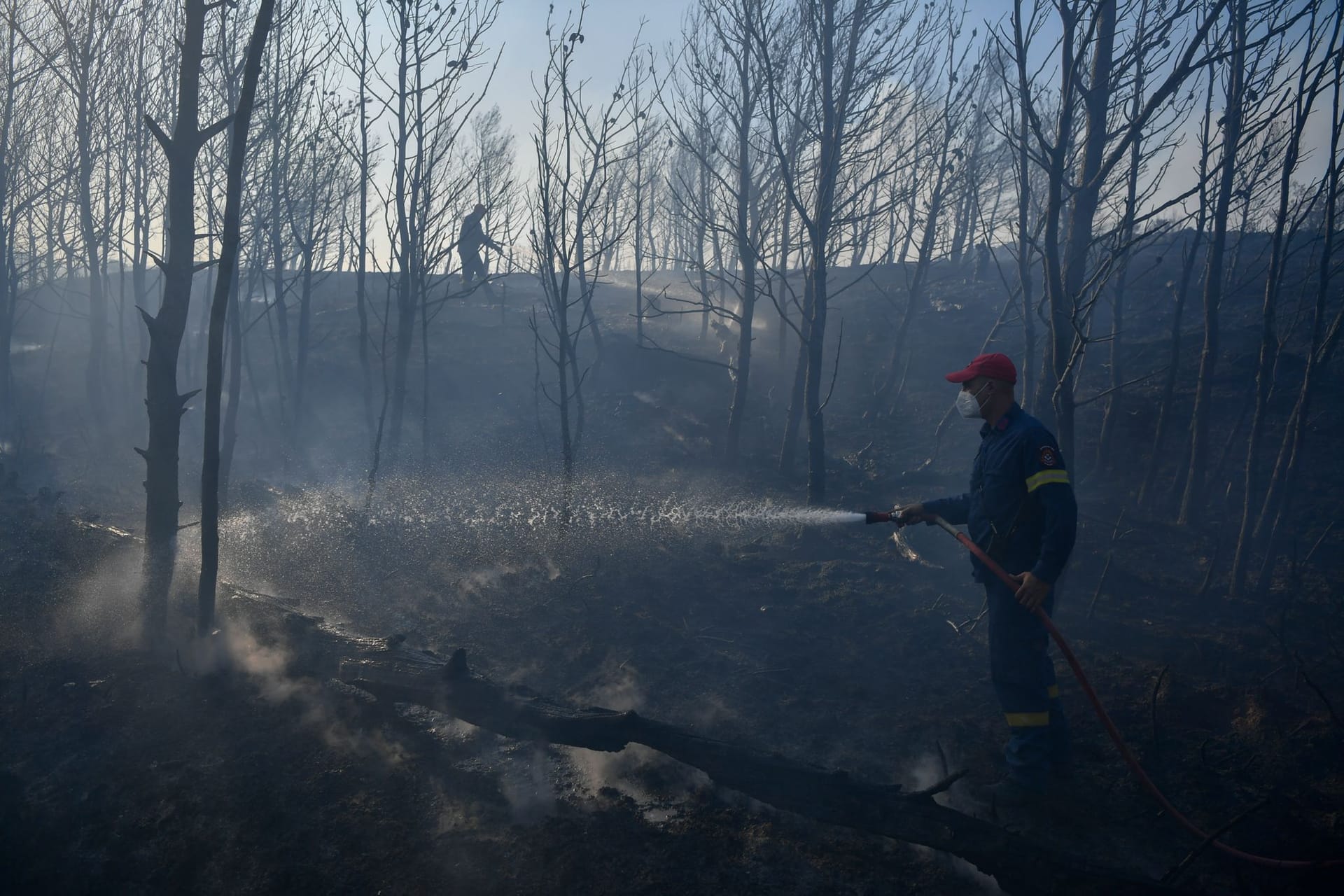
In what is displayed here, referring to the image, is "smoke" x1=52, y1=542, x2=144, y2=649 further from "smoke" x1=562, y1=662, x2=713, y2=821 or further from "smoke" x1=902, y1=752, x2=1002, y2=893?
"smoke" x1=902, y1=752, x2=1002, y2=893

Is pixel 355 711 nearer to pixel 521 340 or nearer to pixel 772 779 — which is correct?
pixel 772 779

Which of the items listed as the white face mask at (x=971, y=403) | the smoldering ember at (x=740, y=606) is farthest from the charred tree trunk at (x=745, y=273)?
the white face mask at (x=971, y=403)

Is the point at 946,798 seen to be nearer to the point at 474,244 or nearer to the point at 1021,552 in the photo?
the point at 1021,552

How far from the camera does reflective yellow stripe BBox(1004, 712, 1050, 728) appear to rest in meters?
3.93

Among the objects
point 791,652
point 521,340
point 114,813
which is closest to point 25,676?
point 114,813

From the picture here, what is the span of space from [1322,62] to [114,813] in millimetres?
9196

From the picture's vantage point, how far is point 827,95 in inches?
356

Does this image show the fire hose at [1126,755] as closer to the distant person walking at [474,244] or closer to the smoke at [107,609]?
the smoke at [107,609]

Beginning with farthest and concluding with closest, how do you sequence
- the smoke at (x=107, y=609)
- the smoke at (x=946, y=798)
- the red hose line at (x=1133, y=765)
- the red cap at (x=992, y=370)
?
the smoke at (x=107, y=609), the red cap at (x=992, y=370), the smoke at (x=946, y=798), the red hose line at (x=1133, y=765)

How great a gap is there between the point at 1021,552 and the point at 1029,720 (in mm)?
852

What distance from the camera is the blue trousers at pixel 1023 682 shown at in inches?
155

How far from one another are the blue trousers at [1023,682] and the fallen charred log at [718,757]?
0.62m

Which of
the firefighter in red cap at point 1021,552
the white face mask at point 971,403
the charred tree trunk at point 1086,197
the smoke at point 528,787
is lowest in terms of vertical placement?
the smoke at point 528,787

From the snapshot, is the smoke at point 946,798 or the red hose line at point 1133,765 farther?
the smoke at point 946,798
